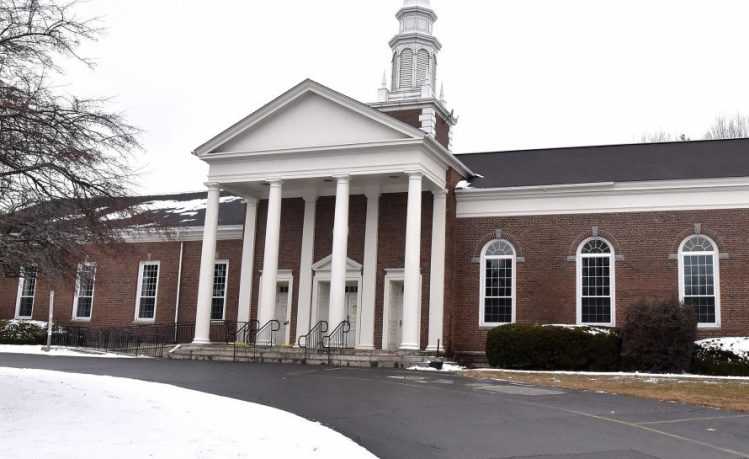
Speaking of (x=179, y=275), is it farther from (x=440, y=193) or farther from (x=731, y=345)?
(x=731, y=345)

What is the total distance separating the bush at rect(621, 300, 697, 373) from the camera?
22.3 meters

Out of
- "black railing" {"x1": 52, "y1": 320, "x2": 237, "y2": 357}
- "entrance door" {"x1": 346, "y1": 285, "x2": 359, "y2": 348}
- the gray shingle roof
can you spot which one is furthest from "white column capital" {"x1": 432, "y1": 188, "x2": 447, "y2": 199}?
"black railing" {"x1": 52, "y1": 320, "x2": 237, "y2": 357}

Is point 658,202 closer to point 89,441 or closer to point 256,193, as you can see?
point 256,193

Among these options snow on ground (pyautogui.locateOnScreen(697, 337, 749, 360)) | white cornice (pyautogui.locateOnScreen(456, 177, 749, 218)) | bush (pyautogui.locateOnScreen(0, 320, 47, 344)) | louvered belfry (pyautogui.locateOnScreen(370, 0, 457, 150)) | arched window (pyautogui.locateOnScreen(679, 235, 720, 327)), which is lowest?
bush (pyautogui.locateOnScreen(0, 320, 47, 344))

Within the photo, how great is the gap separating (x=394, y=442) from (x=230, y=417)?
232cm

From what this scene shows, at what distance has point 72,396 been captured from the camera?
1166 centimetres

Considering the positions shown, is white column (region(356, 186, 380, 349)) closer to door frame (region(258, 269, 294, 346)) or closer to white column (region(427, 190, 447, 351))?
white column (region(427, 190, 447, 351))

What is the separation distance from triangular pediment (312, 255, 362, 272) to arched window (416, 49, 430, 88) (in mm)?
8276

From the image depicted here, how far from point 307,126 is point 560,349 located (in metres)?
11.8

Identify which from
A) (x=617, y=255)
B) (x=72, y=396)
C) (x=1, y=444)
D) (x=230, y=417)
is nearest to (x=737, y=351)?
(x=617, y=255)

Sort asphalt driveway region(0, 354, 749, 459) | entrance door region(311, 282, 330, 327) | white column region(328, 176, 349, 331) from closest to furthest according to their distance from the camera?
asphalt driveway region(0, 354, 749, 459), white column region(328, 176, 349, 331), entrance door region(311, 282, 330, 327)

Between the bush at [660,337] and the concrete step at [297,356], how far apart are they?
6.22 m

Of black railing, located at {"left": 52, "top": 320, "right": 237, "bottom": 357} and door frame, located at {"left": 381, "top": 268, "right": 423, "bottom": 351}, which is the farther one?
black railing, located at {"left": 52, "top": 320, "right": 237, "bottom": 357}

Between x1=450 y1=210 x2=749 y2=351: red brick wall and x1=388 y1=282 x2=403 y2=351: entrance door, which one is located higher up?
x1=450 y1=210 x2=749 y2=351: red brick wall
